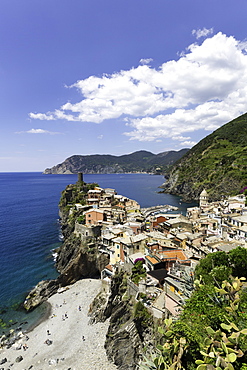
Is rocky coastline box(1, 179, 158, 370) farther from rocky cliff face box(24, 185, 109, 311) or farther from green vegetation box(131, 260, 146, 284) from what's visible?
green vegetation box(131, 260, 146, 284)

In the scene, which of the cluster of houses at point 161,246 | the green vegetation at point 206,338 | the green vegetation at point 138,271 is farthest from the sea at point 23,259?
the green vegetation at point 206,338

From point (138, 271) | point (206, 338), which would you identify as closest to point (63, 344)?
point (138, 271)

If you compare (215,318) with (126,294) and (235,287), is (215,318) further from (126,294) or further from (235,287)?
(126,294)

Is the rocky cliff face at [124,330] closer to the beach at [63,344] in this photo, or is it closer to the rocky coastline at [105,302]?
the rocky coastline at [105,302]

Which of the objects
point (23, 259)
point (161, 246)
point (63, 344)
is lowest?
point (63, 344)

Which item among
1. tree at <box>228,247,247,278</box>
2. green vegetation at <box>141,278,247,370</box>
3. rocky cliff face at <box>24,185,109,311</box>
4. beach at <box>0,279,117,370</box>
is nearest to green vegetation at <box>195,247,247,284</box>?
tree at <box>228,247,247,278</box>

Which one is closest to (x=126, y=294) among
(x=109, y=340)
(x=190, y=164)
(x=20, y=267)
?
(x=109, y=340)

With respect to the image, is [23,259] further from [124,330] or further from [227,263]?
[227,263]
